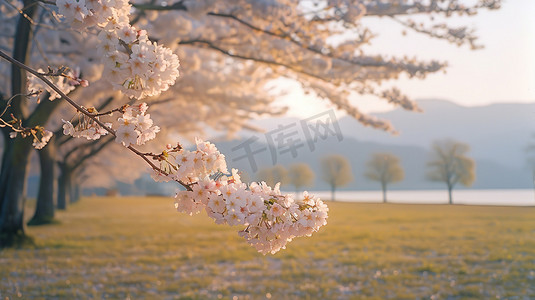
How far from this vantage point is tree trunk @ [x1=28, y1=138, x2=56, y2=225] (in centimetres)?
2038

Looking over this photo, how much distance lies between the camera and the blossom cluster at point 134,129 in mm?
2902

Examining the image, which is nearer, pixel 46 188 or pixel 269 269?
pixel 269 269

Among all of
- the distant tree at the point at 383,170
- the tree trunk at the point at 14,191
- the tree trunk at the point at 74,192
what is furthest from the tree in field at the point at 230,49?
the distant tree at the point at 383,170

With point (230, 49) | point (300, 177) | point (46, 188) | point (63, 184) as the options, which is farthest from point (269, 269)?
point (300, 177)

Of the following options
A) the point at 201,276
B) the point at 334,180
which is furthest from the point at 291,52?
the point at 334,180

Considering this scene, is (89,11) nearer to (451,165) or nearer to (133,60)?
(133,60)

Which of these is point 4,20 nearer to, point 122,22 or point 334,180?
point 122,22

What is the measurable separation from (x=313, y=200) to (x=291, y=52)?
8.47 meters

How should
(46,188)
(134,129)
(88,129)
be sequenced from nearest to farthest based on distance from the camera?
(134,129)
(88,129)
(46,188)

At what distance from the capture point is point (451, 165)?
5122 centimetres

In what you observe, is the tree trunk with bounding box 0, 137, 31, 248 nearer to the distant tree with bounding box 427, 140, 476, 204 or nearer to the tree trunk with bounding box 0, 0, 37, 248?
the tree trunk with bounding box 0, 0, 37, 248

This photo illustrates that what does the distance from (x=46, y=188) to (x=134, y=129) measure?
20.8 m

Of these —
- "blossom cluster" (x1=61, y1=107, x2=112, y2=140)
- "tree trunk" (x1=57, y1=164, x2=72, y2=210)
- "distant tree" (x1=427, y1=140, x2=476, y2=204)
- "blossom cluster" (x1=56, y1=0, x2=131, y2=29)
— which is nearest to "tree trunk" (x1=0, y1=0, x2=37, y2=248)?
"blossom cluster" (x1=61, y1=107, x2=112, y2=140)

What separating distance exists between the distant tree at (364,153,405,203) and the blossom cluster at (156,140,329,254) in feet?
190
